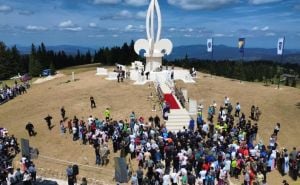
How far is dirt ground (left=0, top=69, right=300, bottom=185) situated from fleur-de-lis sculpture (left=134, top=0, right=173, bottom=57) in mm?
6347

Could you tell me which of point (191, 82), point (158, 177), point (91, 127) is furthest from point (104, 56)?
point (158, 177)

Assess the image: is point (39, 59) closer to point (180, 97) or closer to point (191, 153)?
point (180, 97)

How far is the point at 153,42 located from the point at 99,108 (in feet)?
57.8

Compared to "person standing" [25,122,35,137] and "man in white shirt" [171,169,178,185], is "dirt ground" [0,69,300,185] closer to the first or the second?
"person standing" [25,122,35,137]

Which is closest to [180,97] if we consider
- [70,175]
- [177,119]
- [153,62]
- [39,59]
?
[177,119]

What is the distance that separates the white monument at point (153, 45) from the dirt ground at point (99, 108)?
220 inches

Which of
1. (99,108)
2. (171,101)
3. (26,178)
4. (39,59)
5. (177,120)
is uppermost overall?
(39,59)

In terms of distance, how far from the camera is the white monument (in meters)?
50.2

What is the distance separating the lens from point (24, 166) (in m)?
22.5

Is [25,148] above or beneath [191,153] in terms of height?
beneath

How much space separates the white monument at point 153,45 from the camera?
165 ft

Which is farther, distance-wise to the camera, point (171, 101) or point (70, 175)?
point (171, 101)

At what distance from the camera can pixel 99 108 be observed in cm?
3550

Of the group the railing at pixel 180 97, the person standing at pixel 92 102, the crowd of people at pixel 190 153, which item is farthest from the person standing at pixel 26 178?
the railing at pixel 180 97
